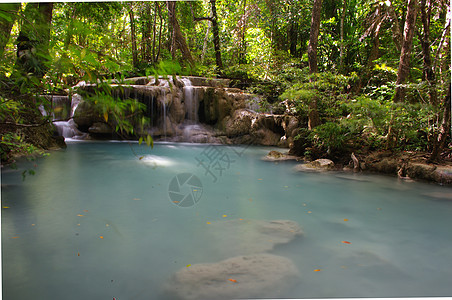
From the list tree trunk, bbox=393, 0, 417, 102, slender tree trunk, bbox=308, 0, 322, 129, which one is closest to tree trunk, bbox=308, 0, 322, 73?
slender tree trunk, bbox=308, 0, 322, 129

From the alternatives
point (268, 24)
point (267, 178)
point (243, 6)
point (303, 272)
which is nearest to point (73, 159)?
point (267, 178)

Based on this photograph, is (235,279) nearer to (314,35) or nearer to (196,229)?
(196,229)

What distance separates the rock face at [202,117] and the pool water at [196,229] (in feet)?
15.2

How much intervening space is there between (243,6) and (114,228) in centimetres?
1208

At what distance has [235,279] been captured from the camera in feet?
6.14

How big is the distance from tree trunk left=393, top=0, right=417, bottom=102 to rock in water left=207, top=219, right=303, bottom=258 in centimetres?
381

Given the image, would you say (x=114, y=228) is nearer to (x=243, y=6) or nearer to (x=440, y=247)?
(x=440, y=247)

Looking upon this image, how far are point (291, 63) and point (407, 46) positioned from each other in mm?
3525

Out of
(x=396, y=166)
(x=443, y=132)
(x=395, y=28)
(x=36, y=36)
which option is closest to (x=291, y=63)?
(x=395, y=28)

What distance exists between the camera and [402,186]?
15.5 feet

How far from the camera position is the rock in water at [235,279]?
5.69 feet

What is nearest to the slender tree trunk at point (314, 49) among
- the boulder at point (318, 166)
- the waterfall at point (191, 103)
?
the boulder at point (318, 166)

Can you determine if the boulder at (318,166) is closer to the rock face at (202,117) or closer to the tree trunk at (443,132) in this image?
the tree trunk at (443,132)

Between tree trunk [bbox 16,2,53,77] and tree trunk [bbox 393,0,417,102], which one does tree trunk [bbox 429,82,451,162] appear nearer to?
tree trunk [bbox 393,0,417,102]
